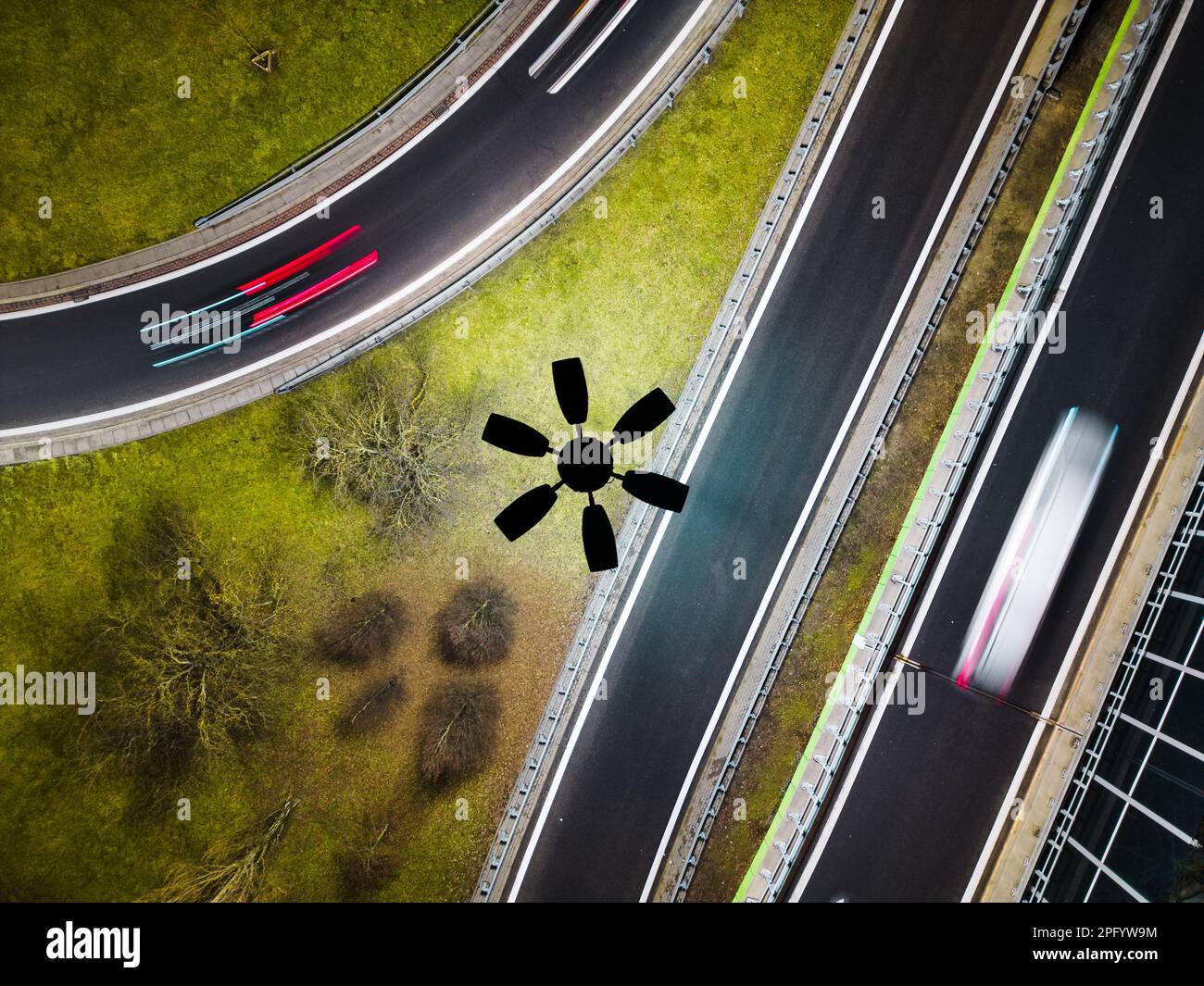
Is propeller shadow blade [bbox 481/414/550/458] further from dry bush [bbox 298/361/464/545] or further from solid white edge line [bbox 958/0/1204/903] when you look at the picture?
solid white edge line [bbox 958/0/1204/903]

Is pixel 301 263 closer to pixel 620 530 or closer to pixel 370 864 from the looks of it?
pixel 620 530

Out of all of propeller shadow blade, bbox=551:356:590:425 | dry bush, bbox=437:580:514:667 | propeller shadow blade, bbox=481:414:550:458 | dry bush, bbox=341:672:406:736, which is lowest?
dry bush, bbox=341:672:406:736

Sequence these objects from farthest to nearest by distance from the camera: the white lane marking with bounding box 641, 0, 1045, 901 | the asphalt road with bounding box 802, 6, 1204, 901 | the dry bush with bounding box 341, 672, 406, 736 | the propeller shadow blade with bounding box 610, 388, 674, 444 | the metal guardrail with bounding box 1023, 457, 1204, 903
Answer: the dry bush with bounding box 341, 672, 406, 736, the white lane marking with bounding box 641, 0, 1045, 901, the asphalt road with bounding box 802, 6, 1204, 901, the metal guardrail with bounding box 1023, 457, 1204, 903, the propeller shadow blade with bounding box 610, 388, 674, 444

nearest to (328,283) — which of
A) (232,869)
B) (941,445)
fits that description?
(232,869)

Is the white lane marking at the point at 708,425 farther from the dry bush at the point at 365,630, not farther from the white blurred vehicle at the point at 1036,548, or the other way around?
the white blurred vehicle at the point at 1036,548

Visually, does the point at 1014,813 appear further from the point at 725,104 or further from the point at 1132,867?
the point at 725,104

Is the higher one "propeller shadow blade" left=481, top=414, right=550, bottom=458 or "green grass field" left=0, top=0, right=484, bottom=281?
"green grass field" left=0, top=0, right=484, bottom=281

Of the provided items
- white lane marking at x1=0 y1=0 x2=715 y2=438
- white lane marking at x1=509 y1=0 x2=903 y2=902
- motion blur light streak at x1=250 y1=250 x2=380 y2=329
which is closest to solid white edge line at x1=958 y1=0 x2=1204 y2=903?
white lane marking at x1=509 y1=0 x2=903 y2=902
